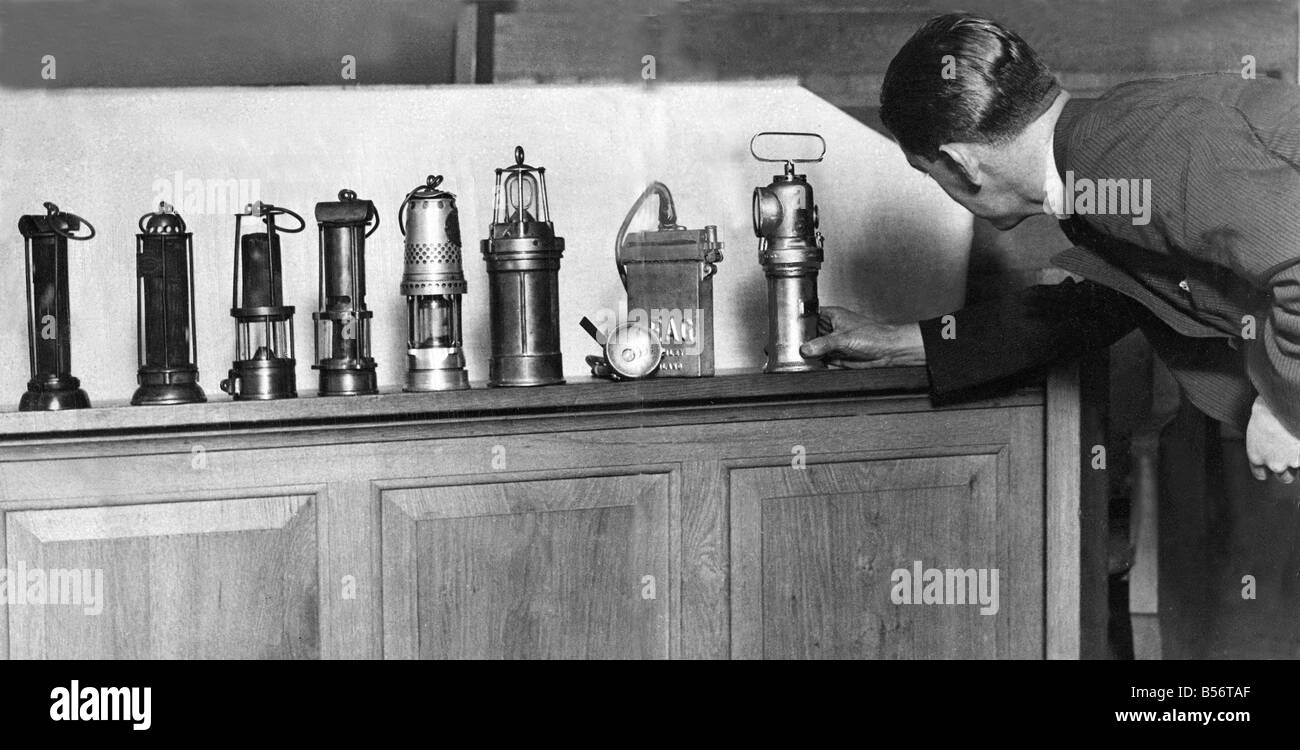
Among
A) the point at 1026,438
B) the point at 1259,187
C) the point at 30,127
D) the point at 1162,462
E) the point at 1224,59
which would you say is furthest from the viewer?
the point at 1162,462

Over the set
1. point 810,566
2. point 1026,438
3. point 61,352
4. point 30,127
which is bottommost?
point 810,566

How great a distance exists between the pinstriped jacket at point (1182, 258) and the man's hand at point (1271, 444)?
0.02m

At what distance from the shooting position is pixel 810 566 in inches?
90.2

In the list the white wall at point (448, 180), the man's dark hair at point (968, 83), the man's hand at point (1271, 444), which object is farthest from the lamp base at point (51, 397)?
the man's hand at point (1271, 444)

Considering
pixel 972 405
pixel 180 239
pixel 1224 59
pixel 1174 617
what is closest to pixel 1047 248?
pixel 1224 59

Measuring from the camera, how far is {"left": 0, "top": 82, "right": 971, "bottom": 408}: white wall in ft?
7.41

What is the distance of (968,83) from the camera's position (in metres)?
2.09

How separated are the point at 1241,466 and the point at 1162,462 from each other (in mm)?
236

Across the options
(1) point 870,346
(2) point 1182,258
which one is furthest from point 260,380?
(2) point 1182,258

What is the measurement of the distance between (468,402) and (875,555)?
857 millimetres

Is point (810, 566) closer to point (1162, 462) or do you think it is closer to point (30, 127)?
point (1162, 462)
